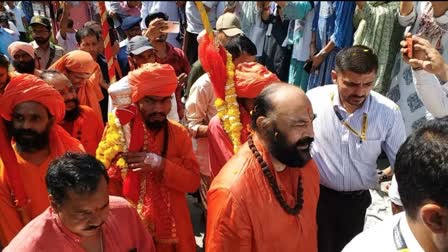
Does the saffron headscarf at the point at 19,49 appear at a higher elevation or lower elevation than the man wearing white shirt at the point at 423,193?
lower

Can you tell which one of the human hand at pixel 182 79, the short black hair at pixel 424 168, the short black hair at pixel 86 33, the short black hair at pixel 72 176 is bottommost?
the human hand at pixel 182 79

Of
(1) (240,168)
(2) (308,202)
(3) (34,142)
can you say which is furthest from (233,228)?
(3) (34,142)

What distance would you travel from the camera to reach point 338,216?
3.32 m

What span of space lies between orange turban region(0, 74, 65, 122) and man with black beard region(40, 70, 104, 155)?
0.47m

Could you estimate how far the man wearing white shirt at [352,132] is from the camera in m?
3.11

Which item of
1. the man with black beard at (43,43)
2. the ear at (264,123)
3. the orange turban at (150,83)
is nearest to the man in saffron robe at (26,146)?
the orange turban at (150,83)

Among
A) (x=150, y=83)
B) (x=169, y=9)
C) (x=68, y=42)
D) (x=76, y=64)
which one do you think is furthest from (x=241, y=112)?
(x=169, y=9)

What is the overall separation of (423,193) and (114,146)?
1.95 meters

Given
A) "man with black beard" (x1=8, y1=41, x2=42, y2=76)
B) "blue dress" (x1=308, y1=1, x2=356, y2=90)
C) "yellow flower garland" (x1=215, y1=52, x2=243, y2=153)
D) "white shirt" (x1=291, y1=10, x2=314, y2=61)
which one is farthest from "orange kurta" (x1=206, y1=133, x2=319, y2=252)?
"white shirt" (x1=291, y1=10, x2=314, y2=61)

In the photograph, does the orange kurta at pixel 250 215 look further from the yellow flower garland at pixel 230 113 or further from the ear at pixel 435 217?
the ear at pixel 435 217

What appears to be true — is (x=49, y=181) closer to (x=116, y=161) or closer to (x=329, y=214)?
(x=116, y=161)

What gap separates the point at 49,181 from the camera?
224 centimetres

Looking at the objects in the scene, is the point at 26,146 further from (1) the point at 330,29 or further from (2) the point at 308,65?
(1) the point at 330,29

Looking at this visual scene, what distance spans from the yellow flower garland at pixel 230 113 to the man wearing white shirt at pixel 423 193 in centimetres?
186
